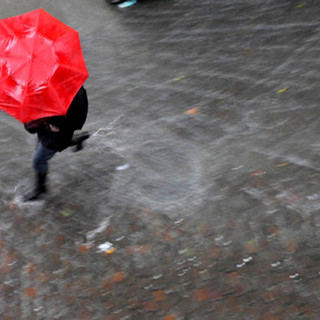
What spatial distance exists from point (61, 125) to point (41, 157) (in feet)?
1.77

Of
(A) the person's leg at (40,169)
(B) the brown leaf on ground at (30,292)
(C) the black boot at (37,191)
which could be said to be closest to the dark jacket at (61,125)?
(A) the person's leg at (40,169)

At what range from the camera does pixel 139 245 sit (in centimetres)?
453

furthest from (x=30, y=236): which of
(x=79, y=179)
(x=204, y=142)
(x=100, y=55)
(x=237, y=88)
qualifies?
(x=100, y=55)

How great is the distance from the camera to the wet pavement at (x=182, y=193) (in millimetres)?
4078

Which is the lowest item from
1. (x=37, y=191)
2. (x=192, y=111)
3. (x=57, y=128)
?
(x=192, y=111)

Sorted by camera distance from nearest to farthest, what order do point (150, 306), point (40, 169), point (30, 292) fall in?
point (150, 306), point (30, 292), point (40, 169)

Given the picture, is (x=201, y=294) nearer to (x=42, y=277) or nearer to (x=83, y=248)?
(x=83, y=248)

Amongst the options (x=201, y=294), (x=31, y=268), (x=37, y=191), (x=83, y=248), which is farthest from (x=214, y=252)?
(x=37, y=191)

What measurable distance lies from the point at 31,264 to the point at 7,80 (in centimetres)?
168

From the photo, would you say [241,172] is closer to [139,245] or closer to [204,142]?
[204,142]

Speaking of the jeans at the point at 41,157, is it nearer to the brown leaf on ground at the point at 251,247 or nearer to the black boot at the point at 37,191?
the black boot at the point at 37,191

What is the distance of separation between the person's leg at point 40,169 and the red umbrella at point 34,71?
84cm

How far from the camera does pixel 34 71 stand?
12.5 feet

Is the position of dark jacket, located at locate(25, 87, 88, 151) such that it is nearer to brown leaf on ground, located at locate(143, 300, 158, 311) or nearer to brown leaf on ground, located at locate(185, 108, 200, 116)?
brown leaf on ground, located at locate(143, 300, 158, 311)
